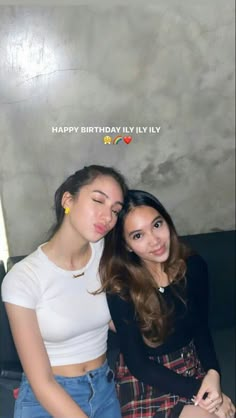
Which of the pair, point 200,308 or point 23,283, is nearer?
point 23,283

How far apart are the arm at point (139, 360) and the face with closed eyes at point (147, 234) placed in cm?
13

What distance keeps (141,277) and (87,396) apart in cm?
31

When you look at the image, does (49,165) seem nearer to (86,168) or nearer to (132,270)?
(86,168)

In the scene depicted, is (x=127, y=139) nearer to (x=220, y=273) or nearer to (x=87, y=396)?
(x=220, y=273)

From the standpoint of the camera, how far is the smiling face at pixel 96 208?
3.45ft

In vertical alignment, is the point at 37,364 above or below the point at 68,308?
below

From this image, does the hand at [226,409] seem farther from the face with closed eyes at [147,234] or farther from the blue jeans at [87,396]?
the face with closed eyes at [147,234]

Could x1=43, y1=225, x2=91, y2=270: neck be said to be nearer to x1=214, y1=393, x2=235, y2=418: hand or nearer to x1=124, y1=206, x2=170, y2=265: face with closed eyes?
x1=124, y1=206, x2=170, y2=265: face with closed eyes

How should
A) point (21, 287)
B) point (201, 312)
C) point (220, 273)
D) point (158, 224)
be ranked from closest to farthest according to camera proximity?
point (21, 287)
point (158, 224)
point (201, 312)
point (220, 273)

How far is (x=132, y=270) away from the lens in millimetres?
1169

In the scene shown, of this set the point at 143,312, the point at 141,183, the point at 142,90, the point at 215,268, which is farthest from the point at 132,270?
the point at 142,90

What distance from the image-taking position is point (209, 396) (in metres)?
1.14

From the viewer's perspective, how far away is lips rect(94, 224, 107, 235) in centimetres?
106

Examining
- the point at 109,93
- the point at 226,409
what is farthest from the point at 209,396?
the point at 109,93
